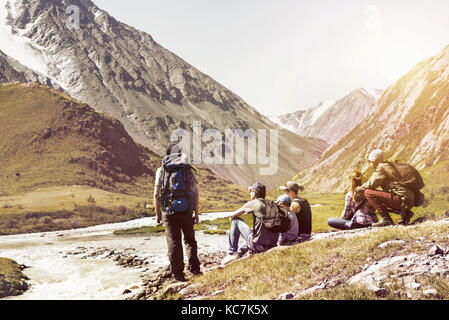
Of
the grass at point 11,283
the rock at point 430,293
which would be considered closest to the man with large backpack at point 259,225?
the rock at point 430,293

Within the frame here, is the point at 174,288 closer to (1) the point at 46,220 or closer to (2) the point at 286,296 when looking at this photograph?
(2) the point at 286,296

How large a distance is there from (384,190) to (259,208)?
4222 mm

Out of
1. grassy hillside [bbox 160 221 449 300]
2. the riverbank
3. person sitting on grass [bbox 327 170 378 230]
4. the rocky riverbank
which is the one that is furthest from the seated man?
person sitting on grass [bbox 327 170 378 230]

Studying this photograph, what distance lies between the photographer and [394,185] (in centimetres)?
1124

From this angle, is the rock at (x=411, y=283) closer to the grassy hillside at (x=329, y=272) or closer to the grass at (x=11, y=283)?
the grassy hillside at (x=329, y=272)

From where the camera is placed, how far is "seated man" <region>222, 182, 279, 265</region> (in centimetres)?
1060

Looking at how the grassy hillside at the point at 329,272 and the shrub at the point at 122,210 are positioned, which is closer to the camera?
the grassy hillside at the point at 329,272

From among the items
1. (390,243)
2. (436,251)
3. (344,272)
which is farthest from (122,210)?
(436,251)

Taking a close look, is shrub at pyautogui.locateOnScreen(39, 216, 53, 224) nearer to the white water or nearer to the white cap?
the white water

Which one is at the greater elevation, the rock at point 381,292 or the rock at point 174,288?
the rock at point 381,292

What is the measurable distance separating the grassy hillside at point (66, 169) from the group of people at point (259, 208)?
73342 mm

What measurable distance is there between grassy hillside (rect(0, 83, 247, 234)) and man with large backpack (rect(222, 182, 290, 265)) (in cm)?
7319

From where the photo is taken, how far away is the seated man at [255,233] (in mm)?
10602
